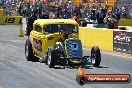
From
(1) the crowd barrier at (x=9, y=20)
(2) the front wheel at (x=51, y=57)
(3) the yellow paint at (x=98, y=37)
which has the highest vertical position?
(2) the front wheel at (x=51, y=57)

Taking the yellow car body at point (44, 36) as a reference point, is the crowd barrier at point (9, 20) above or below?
below

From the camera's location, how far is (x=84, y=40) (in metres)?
24.8

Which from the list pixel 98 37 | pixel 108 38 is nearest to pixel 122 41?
pixel 108 38

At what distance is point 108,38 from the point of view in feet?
72.6

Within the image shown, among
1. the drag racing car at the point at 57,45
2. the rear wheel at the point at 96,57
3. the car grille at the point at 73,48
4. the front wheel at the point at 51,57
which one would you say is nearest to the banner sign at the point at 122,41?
the drag racing car at the point at 57,45

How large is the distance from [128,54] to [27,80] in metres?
9.17

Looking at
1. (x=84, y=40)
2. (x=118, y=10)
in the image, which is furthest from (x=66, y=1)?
(x=84, y=40)

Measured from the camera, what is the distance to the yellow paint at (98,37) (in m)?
22.0

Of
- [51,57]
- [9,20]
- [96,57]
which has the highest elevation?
[51,57]

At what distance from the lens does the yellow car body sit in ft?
49.6

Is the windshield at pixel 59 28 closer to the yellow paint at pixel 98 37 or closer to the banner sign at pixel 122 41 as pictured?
the banner sign at pixel 122 41

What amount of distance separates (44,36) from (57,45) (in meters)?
0.89

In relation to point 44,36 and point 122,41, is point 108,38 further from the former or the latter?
point 44,36

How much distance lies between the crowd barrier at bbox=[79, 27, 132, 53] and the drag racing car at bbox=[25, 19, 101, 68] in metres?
5.24
